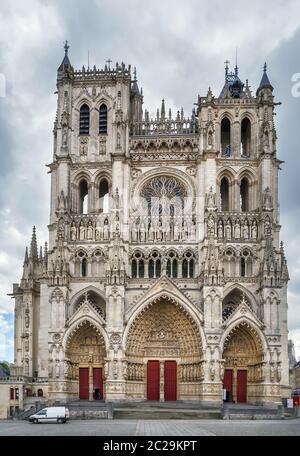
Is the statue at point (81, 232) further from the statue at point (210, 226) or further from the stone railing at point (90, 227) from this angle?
the statue at point (210, 226)

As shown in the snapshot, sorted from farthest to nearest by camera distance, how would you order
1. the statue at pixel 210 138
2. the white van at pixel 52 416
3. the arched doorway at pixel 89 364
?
the statue at pixel 210 138, the arched doorway at pixel 89 364, the white van at pixel 52 416

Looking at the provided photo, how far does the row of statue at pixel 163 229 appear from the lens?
48.2 meters

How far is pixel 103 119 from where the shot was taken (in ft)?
170

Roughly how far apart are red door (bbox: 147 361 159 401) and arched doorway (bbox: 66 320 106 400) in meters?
3.35

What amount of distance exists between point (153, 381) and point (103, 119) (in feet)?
67.5

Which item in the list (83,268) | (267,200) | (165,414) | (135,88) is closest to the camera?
(165,414)

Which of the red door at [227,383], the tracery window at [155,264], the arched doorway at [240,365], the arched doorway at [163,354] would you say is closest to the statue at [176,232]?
the tracery window at [155,264]

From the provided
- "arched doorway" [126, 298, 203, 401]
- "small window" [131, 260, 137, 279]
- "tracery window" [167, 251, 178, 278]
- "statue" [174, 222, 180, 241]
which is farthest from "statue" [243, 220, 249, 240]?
"small window" [131, 260, 137, 279]

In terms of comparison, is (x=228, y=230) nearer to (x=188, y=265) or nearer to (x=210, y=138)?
(x=188, y=265)

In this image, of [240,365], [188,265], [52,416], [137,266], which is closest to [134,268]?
[137,266]

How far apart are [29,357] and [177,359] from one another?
1107 centimetres
